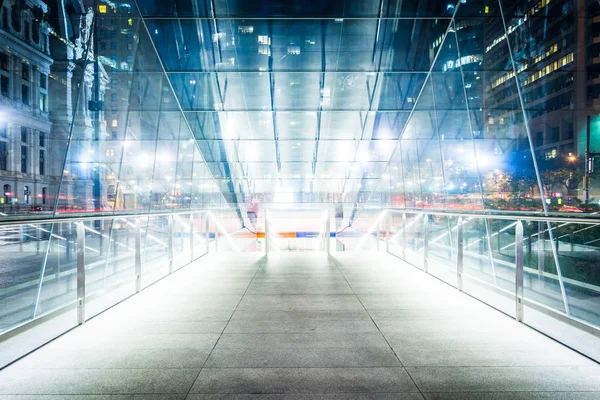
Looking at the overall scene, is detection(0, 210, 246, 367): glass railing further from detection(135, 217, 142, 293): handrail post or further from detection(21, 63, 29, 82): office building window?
detection(21, 63, 29, 82): office building window

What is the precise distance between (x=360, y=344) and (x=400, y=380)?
668mm

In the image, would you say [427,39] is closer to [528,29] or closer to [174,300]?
[528,29]

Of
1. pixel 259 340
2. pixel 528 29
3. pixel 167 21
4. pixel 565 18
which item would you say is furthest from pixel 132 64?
pixel 565 18

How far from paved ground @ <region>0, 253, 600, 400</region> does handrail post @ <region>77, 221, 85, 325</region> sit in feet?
0.65

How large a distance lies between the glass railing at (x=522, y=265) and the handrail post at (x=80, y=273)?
441 centimetres

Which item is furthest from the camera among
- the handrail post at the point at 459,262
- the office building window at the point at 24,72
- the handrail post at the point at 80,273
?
the office building window at the point at 24,72

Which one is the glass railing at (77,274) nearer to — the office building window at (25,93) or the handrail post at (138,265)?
the handrail post at (138,265)

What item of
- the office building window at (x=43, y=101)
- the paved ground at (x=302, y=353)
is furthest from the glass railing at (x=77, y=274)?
the office building window at (x=43, y=101)

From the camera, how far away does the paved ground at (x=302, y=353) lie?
2537 mm

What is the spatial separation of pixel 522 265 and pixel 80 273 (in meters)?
4.65

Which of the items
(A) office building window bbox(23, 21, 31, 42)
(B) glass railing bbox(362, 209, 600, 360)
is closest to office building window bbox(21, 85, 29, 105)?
(A) office building window bbox(23, 21, 31, 42)

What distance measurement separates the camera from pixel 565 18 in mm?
9234

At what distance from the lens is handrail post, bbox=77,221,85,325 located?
384cm

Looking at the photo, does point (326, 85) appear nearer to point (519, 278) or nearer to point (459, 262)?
point (459, 262)
